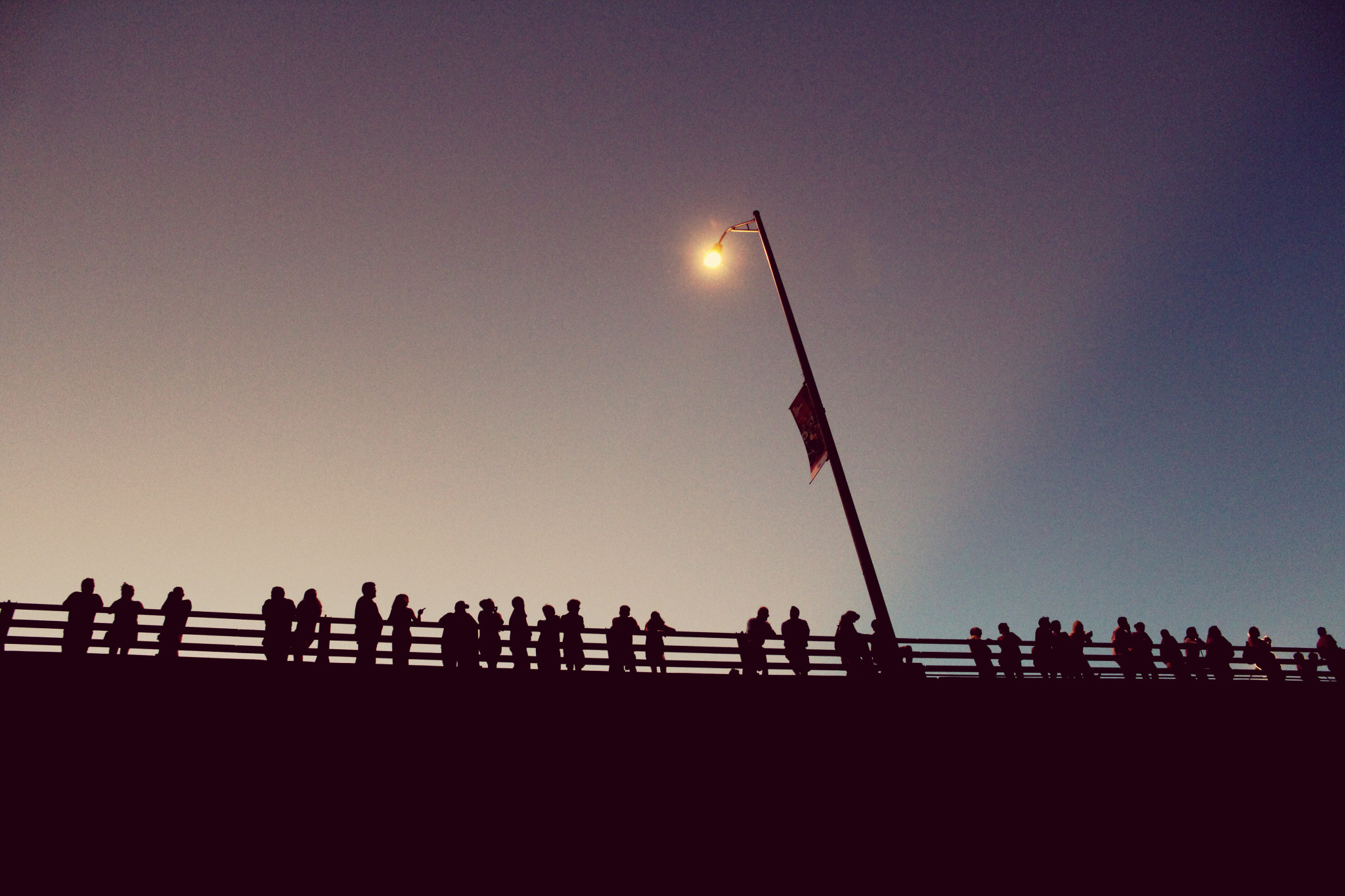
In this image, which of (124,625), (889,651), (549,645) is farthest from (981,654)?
(124,625)

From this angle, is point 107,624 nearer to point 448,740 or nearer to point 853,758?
point 448,740

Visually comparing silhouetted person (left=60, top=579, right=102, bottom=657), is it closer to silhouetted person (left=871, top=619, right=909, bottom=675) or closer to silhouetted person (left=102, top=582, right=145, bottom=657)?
silhouetted person (left=102, top=582, right=145, bottom=657)

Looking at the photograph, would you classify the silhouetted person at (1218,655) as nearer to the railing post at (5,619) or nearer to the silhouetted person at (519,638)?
the silhouetted person at (519,638)

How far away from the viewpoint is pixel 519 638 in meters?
11.6

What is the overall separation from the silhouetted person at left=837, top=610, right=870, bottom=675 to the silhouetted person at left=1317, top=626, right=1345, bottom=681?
37.5ft

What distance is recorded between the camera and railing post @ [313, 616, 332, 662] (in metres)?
10.3

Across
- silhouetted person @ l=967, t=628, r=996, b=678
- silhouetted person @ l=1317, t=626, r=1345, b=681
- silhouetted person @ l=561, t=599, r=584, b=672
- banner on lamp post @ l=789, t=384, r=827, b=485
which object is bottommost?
silhouetted person @ l=1317, t=626, r=1345, b=681

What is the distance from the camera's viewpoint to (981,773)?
11078 mm

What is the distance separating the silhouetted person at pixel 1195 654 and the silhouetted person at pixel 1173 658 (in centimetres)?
16

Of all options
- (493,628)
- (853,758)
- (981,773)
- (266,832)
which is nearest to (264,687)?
(266,832)

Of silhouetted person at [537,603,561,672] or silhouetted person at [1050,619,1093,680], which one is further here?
silhouetted person at [1050,619,1093,680]

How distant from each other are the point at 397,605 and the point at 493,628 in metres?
1.58

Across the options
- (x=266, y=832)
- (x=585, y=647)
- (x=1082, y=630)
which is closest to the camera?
(x=266, y=832)

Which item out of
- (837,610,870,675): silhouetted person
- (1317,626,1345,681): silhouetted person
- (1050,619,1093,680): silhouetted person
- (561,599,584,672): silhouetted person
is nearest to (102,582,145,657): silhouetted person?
(561,599,584,672): silhouetted person
